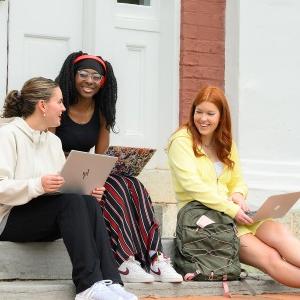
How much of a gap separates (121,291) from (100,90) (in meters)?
1.60

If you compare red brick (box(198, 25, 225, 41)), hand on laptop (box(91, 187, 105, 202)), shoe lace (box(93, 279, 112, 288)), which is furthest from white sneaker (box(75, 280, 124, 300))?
red brick (box(198, 25, 225, 41))

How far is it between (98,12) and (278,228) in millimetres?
2348

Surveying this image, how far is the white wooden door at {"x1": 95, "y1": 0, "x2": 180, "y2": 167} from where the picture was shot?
23.7 ft

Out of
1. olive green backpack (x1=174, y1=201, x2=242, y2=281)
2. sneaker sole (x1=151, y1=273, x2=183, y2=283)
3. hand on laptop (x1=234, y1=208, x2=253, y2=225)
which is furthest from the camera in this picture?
hand on laptop (x1=234, y1=208, x2=253, y2=225)

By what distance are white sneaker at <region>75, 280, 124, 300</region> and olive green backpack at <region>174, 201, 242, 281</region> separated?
0.88 metres

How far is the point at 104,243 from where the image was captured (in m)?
5.02

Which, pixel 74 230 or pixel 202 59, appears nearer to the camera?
pixel 74 230


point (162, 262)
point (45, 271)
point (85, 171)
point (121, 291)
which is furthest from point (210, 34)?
point (121, 291)

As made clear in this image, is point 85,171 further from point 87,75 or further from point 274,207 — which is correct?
point 274,207

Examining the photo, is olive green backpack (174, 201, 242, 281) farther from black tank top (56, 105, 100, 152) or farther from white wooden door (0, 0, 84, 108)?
white wooden door (0, 0, 84, 108)

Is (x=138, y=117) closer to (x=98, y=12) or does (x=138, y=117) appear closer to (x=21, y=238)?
(x=98, y=12)

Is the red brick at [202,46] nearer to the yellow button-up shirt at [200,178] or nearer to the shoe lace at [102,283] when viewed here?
the yellow button-up shirt at [200,178]

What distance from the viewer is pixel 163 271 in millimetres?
5438

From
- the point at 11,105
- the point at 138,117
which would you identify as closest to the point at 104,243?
the point at 11,105
